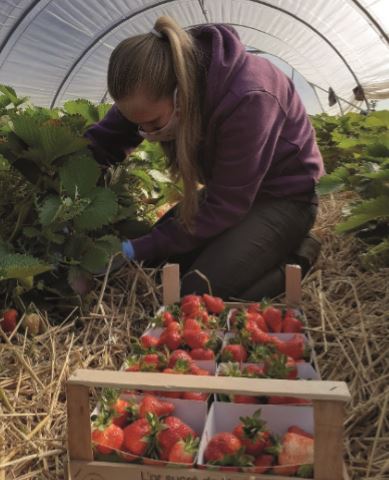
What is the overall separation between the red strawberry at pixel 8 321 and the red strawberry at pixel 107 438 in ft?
2.75

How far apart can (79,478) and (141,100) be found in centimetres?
137

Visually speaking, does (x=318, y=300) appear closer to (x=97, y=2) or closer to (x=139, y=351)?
(x=139, y=351)

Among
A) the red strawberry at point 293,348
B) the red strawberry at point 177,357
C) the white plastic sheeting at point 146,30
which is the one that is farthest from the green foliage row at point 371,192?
the white plastic sheeting at point 146,30

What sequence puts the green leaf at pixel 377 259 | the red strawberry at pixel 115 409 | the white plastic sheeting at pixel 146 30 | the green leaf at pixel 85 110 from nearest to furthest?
the red strawberry at pixel 115 409, the green leaf at pixel 377 259, the green leaf at pixel 85 110, the white plastic sheeting at pixel 146 30

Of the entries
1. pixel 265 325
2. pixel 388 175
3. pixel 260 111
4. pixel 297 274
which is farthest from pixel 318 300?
pixel 260 111

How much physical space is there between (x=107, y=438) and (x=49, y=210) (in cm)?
104

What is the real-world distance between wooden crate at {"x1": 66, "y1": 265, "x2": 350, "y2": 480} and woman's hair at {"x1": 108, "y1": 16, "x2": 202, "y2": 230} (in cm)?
128

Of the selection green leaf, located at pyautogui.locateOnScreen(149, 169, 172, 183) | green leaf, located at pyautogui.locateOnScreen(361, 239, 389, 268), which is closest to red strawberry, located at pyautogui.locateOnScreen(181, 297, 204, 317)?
green leaf, located at pyautogui.locateOnScreen(361, 239, 389, 268)

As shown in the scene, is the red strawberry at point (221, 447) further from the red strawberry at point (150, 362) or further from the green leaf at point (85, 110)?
the green leaf at point (85, 110)

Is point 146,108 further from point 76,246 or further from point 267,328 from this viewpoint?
point 267,328

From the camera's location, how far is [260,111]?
7.79ft

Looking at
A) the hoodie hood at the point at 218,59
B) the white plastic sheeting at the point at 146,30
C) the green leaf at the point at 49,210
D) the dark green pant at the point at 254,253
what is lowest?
the white plastic sheeting at the point at 146,30

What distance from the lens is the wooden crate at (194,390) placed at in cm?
111

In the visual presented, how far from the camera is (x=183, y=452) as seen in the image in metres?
1.28
